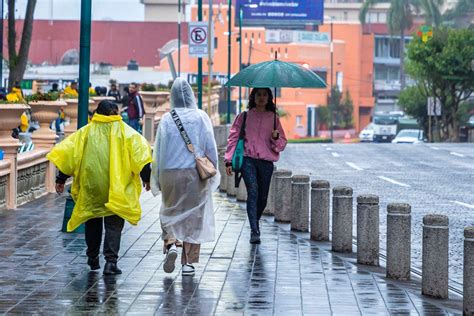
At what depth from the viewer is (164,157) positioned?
39.9ft

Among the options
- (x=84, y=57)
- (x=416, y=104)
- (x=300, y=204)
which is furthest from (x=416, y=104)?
(x=84, y=57)

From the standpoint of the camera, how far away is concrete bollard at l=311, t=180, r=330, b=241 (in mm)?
14633

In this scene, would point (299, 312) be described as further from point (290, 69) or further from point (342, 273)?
point (290, 69)

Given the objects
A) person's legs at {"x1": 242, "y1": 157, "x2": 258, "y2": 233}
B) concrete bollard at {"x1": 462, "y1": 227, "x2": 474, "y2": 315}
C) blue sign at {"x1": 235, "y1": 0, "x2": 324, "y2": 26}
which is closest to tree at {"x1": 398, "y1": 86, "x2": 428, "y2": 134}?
blue sign at {"x1": 235, "y1": 0, "x2": 324, "y2": 26}

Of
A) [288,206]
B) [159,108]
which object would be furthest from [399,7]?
[288,206]

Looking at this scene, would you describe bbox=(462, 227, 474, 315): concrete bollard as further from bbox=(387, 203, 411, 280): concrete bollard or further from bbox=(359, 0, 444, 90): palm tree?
bbox=(359, 0, 444, 90): palm tree

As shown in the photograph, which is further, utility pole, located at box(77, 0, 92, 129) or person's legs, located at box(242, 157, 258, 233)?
utility pole, located at box(77, 0, 92, 129)

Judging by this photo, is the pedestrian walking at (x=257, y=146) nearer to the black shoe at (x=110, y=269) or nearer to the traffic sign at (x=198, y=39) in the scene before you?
the black shoe at (x=110, y=269)

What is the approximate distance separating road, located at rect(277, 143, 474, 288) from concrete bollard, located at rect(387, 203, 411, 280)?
33.8 inches

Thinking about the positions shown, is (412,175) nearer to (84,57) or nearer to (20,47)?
(84,57)

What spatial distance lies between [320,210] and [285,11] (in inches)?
2759

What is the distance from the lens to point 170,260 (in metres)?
11.7

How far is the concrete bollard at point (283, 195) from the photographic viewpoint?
16.5m

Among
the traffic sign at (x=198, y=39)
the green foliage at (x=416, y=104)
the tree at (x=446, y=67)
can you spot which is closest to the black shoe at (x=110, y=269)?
the traffic sign at (x=198, y=39)
